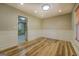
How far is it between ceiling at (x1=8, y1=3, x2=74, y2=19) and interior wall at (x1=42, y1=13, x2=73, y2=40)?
74 millimetres

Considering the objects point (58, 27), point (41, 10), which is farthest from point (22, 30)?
point (58, 27)

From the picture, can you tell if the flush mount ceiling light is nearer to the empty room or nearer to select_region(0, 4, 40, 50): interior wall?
the empty room

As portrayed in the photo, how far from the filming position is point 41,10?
5.48ft

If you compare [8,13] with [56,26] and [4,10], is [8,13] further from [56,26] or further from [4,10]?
[56,26]

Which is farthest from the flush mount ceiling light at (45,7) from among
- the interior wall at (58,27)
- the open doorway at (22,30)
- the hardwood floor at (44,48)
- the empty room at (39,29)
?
the hardwood floor at (44,48)

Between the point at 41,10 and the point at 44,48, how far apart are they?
1.87ft

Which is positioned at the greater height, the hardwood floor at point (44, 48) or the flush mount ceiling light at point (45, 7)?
the flush mount ceiling light at point (45, 7)

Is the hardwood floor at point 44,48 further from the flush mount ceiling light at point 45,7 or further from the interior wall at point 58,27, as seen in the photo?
the flush mount ceiling light at point 45,7

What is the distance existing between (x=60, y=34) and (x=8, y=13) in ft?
2.71

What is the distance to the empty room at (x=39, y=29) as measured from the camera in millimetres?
1592

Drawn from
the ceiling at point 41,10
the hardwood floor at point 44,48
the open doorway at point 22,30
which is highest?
the ceiling at point 41,10

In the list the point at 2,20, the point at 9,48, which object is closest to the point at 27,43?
the point at 9,48

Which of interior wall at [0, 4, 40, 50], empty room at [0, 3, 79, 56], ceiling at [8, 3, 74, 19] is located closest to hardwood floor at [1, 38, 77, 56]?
empty room at [0, 3, 79, 56]

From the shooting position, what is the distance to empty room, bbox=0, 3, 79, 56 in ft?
5.22
